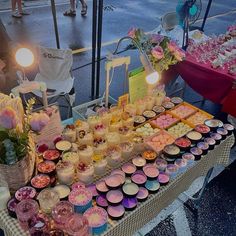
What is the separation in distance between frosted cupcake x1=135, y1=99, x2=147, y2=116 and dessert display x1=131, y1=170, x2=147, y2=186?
2.06ft

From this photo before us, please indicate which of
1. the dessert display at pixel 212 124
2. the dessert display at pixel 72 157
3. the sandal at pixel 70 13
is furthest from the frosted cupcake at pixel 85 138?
the sandal at pixel 70 13

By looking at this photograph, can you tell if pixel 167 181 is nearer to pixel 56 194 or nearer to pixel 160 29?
pixel 56 194

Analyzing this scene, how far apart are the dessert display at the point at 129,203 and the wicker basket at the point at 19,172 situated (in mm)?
576

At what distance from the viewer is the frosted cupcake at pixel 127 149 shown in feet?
6.28

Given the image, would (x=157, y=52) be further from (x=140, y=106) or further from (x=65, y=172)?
(x=65, y=172)

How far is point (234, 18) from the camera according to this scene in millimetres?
9172

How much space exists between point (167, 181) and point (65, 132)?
757mm

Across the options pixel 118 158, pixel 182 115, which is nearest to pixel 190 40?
pixel 182 115

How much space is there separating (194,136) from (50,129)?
107cm

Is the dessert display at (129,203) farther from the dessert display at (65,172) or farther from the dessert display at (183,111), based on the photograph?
the dessert display at (183,111)

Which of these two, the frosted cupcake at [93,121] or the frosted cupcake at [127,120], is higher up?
the frosted cupcake at [93,121]

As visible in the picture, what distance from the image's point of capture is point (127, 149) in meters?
1.92

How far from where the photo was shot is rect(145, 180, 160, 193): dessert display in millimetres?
1760

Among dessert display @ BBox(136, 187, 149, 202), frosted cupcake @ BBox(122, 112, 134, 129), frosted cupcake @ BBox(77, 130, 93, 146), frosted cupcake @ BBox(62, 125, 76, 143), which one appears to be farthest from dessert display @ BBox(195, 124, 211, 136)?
frosted cupcake @ BBox(62, 125, 76, 143)
